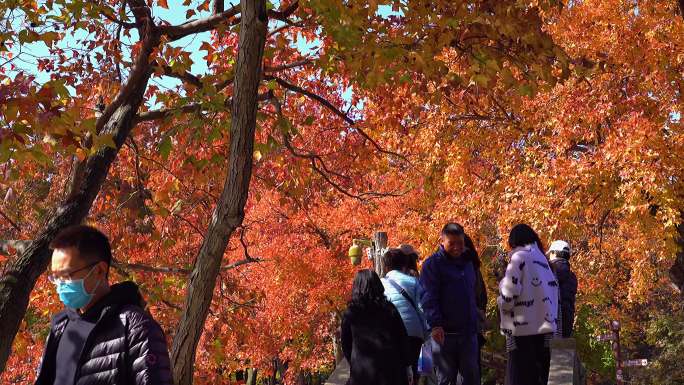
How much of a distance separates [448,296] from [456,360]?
0.62 m

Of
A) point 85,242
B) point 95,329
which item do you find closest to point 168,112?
point 85,242

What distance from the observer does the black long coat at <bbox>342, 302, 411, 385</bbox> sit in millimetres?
6949

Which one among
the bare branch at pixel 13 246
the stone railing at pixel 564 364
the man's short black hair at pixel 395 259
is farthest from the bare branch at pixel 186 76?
the stone railing at pixel 564 364

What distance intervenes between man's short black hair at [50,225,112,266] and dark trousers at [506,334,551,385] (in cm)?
529

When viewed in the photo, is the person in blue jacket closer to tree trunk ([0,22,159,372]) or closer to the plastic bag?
the plastic bag

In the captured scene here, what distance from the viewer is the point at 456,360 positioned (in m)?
7.62

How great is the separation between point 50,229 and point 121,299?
5.15 meters

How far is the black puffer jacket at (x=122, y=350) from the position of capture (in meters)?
3.13

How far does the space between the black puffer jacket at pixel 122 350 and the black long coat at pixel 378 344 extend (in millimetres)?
3884

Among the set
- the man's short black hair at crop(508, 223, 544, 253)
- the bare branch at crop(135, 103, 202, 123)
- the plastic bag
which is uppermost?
the bare branch at crop(135, 103, 202, 123)

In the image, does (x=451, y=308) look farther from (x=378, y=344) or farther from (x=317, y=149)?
(x=317, y=149)

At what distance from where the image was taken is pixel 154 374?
313cm

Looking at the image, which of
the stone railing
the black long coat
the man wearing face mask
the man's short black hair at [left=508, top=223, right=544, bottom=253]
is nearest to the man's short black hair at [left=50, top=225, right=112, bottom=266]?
the man wearing face mask

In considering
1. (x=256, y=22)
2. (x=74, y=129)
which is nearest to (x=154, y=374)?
(x=256, y=22)
